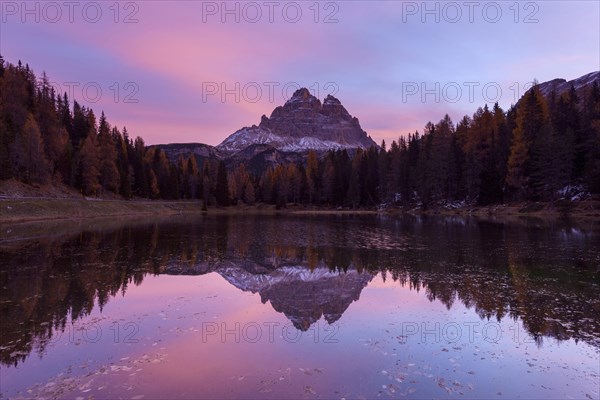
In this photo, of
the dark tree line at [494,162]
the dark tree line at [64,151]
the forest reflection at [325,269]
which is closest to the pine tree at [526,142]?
the dark tree line at [494,162]

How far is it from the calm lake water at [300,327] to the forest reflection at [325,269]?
11 cm

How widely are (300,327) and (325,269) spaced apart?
10.6 metres

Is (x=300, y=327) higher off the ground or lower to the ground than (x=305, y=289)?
lower

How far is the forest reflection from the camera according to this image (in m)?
14.1

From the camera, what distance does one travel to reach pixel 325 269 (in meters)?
24.1

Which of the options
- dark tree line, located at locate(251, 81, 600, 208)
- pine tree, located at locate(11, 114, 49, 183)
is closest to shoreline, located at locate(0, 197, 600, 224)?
dark tree line, located at locate(251, 81, 600, 208)

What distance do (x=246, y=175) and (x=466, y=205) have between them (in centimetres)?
9893

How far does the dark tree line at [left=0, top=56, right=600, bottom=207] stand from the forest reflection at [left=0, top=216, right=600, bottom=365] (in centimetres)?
4279

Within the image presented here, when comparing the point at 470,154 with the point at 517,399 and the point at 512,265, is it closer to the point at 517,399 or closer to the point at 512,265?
the point at 512,265

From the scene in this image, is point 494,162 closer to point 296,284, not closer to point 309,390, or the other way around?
point 296,284

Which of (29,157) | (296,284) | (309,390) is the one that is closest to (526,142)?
(296,284)

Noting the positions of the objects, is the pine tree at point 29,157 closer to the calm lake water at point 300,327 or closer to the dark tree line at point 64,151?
the dark tree line at point 64,151

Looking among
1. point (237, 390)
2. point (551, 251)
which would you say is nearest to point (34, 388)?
point (237, 390)

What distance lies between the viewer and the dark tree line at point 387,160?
246 feet
